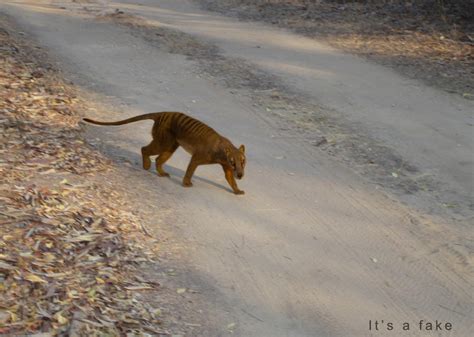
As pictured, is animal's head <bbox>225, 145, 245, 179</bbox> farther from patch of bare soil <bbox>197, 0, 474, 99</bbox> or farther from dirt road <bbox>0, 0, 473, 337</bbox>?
patch of bare soil <bbox>197, 0, 474, 99</bbox>

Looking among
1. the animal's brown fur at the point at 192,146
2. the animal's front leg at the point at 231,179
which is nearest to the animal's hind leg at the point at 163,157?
the animal's brown fur at the point at 192,146

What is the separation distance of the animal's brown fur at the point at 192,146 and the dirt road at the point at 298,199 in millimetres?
222

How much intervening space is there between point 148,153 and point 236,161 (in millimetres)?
1157

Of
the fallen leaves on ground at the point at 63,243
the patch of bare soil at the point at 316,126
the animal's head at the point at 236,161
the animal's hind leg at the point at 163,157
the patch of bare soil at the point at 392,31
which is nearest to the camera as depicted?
the fallen leaves on ground at the point at 63,243

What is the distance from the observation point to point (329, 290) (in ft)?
19.4

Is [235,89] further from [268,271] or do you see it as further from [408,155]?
[268,271]

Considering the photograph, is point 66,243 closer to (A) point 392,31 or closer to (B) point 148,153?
(B) point 148,153

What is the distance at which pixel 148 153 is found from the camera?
7.95m

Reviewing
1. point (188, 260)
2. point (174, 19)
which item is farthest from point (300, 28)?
point (188, 260)

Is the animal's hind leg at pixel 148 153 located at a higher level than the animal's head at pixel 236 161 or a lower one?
lower

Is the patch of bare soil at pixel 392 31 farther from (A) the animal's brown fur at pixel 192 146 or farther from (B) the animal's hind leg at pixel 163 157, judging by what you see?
(B) the animal's hind leg at pixel 163 157

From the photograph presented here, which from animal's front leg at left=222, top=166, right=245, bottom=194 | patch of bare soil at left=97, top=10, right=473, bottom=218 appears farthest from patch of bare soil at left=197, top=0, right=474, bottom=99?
animal's front leg at left=222, top=166, right=245, bottom=194

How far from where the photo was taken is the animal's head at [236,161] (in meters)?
7.30

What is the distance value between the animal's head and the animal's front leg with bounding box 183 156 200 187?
1.28 feet
